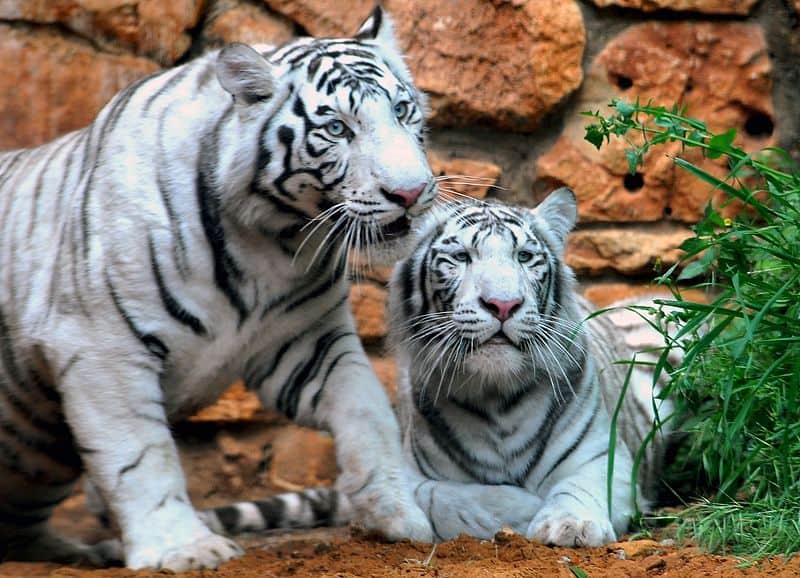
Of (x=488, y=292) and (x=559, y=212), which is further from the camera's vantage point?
(x=559, y=212)

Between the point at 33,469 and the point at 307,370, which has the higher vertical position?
the point at 307,370

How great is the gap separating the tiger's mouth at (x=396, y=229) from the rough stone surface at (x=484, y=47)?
1.48 metres

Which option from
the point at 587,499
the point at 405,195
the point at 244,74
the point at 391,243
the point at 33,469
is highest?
the point at 244,74

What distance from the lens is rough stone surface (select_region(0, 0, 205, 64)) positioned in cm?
415

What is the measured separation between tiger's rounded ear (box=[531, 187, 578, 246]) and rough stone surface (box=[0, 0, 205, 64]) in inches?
60.7

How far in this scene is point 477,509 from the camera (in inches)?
130

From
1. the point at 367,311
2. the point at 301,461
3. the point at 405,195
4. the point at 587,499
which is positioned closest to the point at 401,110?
the point at 405,195

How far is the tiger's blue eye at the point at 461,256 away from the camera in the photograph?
3.44 meters

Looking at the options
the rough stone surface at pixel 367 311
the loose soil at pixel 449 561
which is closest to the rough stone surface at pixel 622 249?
the rough stone surface at pixel 367 311

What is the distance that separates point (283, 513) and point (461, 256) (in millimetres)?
1098

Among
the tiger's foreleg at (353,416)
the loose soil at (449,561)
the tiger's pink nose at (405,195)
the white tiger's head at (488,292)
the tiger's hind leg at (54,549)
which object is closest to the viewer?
the loose soil at (449,561)

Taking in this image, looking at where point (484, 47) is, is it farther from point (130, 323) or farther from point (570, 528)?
point (570, 528)

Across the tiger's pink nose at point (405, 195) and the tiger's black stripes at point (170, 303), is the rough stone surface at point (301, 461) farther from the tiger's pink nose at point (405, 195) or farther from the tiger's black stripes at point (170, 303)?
the tiger's pink nose at point (405, 195)

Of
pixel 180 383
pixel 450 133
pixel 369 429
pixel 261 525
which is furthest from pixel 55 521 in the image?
pixel 450 133
